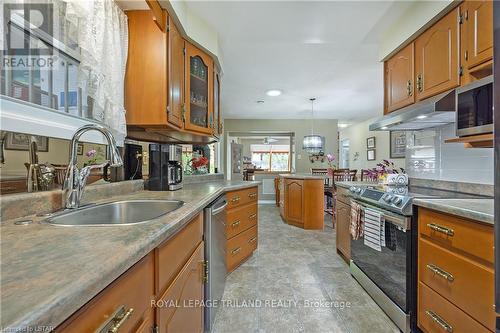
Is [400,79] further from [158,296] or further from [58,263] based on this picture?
[58,263]

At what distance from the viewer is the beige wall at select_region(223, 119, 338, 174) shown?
6539mm

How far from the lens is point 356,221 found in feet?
6.61

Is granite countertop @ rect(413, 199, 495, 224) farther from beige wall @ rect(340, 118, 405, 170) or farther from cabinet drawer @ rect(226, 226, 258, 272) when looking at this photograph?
beige wall @ rect(340, 118, 405, 170)

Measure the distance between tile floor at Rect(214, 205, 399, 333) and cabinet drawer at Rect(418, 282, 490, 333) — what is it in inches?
10.3

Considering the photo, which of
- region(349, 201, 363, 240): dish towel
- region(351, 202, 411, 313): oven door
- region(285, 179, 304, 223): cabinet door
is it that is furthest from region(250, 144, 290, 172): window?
region(351, 202, 411, 313): oven door

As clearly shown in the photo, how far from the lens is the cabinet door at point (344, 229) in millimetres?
2355

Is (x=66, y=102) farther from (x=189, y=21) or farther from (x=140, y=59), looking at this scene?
(x=189, y=21)

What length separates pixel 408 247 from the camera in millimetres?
1454

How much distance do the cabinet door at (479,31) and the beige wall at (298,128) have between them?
5.07 m

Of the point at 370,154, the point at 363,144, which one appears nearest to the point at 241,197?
the point at 370,154

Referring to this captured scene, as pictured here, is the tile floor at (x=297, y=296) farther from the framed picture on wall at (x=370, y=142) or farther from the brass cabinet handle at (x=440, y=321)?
the framed picture on wall at (x=370, y=142)

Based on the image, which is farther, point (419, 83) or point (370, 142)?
point (370, 142)

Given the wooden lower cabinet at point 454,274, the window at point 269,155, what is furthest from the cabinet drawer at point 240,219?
the window at point 269,155

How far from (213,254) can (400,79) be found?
2238 millimetres
